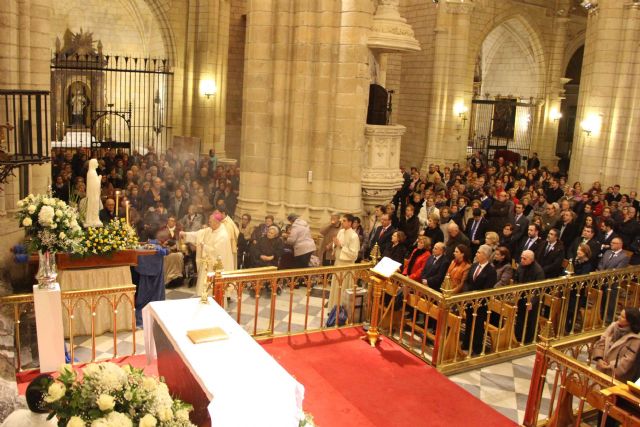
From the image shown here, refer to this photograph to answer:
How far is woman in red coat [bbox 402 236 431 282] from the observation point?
935 centimetres

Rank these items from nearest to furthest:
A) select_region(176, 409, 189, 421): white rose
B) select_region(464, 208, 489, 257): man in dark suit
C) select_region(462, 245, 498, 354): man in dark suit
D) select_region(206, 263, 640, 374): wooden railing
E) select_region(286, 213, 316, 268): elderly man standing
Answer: select_region(176, 409, 189, 421): white rose → select_region(206, 263, 640, 374): wooden railing → select_region(462, 245, 498, 354): man in dark suit → select_region(286, 213, 316, 268): elderly man standing → select_region(464, 208, 489, 257): man in dark suit

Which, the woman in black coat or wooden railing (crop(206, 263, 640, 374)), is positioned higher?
the woman in black coat

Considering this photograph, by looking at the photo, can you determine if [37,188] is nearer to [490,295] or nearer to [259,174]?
[259,174]

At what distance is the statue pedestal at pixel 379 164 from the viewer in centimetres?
1238

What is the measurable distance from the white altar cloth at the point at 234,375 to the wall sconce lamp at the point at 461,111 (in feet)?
57.3

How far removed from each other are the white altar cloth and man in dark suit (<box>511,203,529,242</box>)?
718 cm

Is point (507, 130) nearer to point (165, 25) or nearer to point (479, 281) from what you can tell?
point (165, 25)

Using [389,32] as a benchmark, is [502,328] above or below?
below

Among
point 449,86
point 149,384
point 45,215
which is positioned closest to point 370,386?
point 149,384

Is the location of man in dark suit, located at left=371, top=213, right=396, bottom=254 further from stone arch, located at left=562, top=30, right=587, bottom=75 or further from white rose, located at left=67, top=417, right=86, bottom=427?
stone arch, located at left=562, top=30, right=587, bottom=75

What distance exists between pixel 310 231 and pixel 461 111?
1209 centimetres

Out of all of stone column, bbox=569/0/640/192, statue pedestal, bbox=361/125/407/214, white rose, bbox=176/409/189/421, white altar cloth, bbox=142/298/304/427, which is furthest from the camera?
stone column, bbox=569/0/640/192

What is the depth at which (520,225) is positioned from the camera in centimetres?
1179

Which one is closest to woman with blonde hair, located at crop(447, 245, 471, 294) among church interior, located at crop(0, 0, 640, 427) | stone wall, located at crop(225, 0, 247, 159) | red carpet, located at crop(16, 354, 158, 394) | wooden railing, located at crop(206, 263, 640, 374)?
church interior, located at crop(0, 0, 640, 427)
